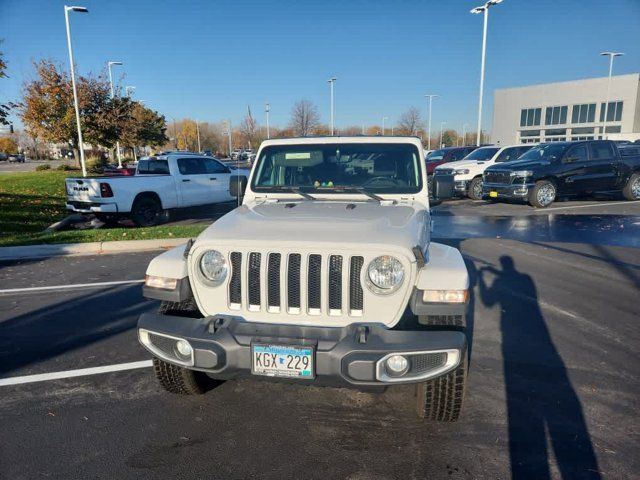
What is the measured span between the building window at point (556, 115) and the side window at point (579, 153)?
5325 cm

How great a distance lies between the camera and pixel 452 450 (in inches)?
116

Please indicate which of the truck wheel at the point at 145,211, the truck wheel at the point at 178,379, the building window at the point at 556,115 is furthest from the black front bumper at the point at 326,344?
the building window at the point at 556,115

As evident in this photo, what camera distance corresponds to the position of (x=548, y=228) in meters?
10.8

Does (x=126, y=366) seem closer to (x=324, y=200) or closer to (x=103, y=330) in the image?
(x=103, y=330)

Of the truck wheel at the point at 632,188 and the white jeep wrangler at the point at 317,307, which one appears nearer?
the white jeep wrangler at the point at 317,307

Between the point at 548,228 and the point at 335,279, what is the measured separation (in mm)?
9469

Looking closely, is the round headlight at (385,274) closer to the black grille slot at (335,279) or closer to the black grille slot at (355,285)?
the black grille slot at (355,285)

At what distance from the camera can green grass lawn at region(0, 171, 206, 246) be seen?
9.38 m

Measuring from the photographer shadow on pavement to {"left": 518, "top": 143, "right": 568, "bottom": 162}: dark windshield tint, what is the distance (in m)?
10.5

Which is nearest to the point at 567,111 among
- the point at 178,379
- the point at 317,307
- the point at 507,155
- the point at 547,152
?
the point at 507,155

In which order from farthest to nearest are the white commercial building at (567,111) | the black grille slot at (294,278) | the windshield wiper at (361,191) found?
1. the white commercial building at (567,111)
2. the windshield wiper at (361,191)
3. the black grille slot at (294,278)

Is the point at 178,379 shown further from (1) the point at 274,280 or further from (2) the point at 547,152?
(2) the point at 547,152

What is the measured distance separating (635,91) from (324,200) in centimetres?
6332

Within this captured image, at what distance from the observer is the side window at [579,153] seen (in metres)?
14.3
